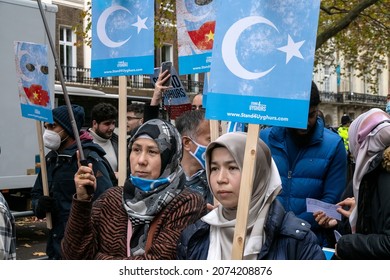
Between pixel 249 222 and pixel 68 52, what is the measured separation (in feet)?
99.3

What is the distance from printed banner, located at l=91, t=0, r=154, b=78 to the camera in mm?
4543

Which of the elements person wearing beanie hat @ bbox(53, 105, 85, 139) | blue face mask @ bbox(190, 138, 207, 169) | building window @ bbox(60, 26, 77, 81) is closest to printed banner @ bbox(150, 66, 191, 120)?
person wearing beanie hat @ bbox(53, 105, 85, 139)

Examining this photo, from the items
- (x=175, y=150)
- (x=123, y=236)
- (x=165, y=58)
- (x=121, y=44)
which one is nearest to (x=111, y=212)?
(x=123, y=236)

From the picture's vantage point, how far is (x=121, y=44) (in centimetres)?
463

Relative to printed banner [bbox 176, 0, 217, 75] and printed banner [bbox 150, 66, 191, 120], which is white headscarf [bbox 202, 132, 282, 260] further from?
printed banner [bbox 150, 66, 191, 120]

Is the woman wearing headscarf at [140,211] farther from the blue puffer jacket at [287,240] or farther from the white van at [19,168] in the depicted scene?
the white van at [19,168]

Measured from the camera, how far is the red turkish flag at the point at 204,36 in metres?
5.47

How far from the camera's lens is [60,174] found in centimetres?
507

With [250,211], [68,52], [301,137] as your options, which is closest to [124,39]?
[301,137]

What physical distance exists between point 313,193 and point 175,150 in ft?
4.68

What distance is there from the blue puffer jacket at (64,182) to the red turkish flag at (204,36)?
115cm

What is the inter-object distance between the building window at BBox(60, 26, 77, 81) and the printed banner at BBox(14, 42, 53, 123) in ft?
87.6

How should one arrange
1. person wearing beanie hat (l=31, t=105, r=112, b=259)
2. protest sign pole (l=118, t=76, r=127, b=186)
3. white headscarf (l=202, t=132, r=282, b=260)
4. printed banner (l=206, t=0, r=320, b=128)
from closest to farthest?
white headscarf (l=202, t=132, r=282, b=260) → printed banner (l=206, t=0, r=320, b=128) → protest sign pole (l=118, t=76, r=127, b=186) → person wearing beanie hat (l=31, t=105, r=112, b=259)

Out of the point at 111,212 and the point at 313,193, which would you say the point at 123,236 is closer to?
the point at 111,212
